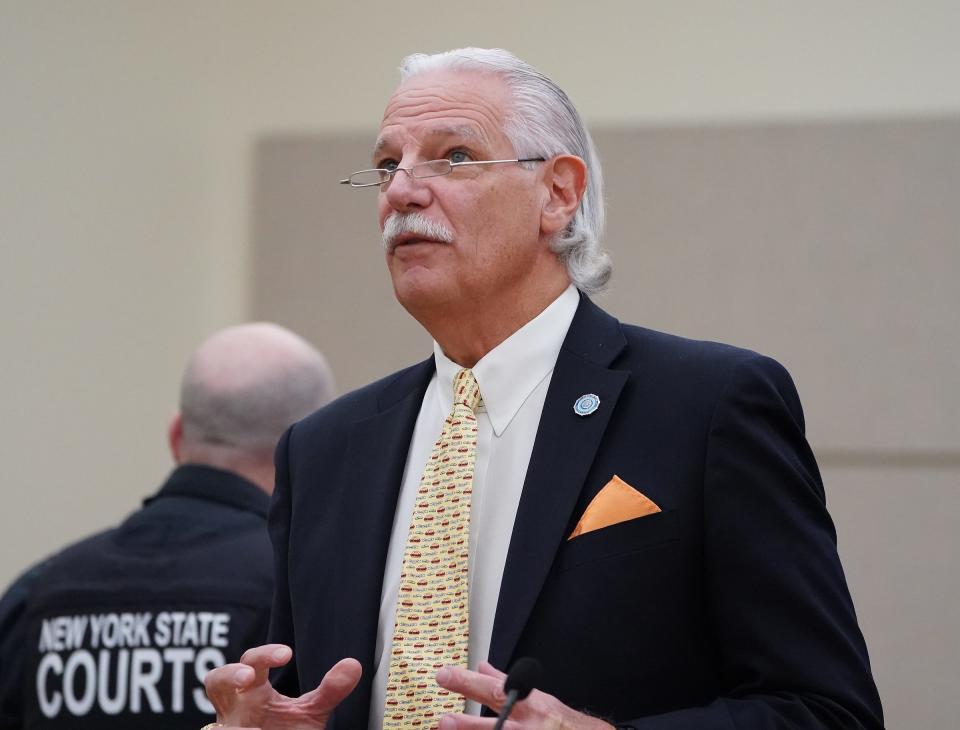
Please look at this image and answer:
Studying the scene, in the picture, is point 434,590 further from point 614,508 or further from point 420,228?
point 420,228

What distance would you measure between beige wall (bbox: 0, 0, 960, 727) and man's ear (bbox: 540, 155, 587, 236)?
2.33m

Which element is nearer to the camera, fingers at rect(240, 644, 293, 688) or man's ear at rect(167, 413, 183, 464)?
fingers at rect(240, 644, 293, 688)

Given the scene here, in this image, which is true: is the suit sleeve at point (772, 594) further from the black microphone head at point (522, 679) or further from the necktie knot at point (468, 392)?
the necktie knot at point (468, 392)

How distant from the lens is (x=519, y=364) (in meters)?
1.83

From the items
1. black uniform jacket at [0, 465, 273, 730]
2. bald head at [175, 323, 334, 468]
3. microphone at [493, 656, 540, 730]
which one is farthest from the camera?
bald head at [175, 323, 334, 468]

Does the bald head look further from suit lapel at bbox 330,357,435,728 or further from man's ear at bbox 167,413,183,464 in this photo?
suit lapel at bbox 330,357,435,728

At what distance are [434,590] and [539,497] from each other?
181 mm

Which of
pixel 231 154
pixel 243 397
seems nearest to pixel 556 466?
pixel 243 397

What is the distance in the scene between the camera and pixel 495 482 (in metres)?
1.75

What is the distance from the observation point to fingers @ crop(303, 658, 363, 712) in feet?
5.13

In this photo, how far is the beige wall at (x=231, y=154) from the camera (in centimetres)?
409

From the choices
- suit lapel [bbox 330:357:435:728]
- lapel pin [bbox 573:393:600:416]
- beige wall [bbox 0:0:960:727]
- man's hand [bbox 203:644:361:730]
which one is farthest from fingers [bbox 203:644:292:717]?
beige wall [bbox 0:0:960:727]

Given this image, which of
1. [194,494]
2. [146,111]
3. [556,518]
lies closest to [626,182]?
[146,111]

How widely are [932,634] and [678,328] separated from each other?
3.95 ft
